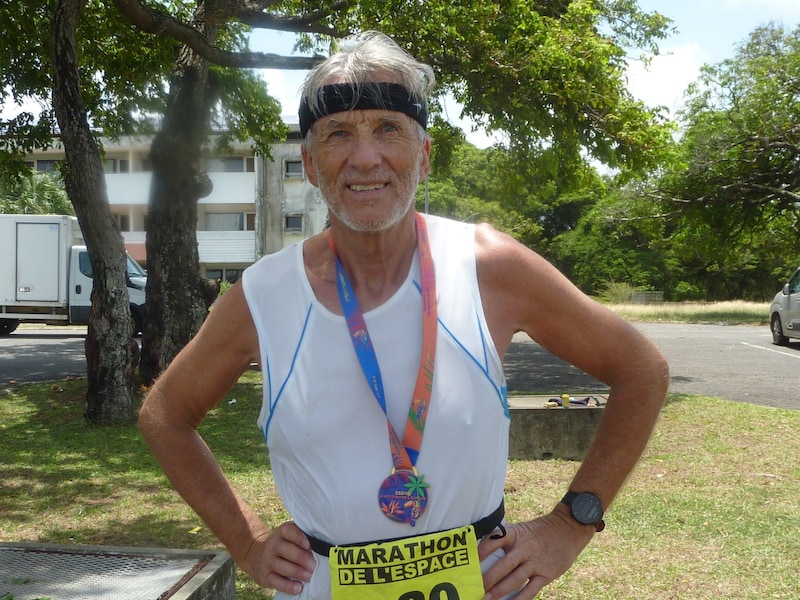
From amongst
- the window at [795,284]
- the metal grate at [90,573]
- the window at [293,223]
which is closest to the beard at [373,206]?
the metal grate at [90,573]

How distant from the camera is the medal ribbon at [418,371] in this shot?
5.46 feet

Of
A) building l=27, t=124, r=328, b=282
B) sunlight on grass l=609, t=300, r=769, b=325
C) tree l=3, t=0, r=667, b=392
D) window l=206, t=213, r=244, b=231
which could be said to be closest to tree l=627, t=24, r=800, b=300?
sunlight on grass l=609, t=300, r=769, b=325

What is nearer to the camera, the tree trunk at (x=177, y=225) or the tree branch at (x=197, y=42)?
the tree branch at (x=197, y=42)

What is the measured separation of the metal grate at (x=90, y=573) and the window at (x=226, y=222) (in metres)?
36.9

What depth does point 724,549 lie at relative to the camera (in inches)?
190

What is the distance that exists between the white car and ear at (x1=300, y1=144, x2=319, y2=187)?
17353 mm

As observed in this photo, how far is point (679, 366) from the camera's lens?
1416 cm

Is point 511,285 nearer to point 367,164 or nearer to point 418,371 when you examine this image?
point 418,371

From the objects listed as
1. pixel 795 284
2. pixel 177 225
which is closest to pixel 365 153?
pixel 177 225

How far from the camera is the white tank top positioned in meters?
1.69

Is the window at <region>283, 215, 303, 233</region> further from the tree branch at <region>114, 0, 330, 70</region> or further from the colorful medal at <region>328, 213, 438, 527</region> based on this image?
the colorful medal at <region>328, 213, 438, 527</region>

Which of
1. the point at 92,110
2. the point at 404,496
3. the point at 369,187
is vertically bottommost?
the point at 404,496

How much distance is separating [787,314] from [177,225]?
43.9 ft

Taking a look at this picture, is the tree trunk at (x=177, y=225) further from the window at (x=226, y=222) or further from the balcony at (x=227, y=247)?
the window at (x=226, y=222)
